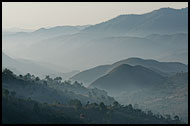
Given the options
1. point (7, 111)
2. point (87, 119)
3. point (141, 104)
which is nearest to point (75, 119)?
point (87, 119)

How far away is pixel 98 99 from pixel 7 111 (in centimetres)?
7696

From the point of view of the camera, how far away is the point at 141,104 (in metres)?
190

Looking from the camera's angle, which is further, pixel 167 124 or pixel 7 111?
pixel 167 124

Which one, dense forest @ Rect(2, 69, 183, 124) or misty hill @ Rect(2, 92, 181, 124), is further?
dense forest @ Rect(2, 69, 183, 124)

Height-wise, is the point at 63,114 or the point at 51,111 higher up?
the point at 51,111

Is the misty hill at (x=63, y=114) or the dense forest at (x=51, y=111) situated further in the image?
the dense forest at (x=51, y=111)

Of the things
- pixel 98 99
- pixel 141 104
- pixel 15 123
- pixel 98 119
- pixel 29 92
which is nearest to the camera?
pixel 15 123

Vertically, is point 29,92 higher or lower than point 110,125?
higher

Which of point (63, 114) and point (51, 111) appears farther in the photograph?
point (63, 114)

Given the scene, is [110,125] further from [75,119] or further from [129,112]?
[129,112]

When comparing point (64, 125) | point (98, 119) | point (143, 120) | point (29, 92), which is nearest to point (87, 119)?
point (98, 119)

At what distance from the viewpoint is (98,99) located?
153m

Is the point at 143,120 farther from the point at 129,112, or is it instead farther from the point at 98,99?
the point at 98,99

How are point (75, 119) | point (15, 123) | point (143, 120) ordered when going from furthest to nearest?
point (143, 120) < point (75, 119) < point (15, 123)
